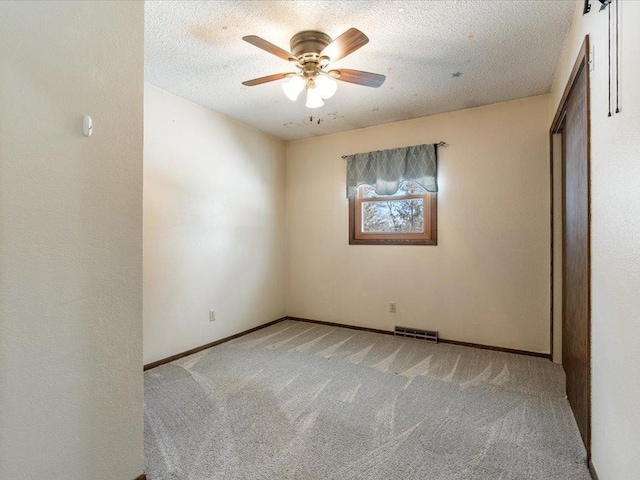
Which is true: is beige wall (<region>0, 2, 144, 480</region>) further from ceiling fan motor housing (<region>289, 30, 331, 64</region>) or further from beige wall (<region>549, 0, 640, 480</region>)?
beige wall (<region>549, 0, 640, 480</region>)

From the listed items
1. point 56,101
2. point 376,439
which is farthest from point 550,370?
point 56,101

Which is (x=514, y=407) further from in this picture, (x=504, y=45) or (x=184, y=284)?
(x=184, y=284)

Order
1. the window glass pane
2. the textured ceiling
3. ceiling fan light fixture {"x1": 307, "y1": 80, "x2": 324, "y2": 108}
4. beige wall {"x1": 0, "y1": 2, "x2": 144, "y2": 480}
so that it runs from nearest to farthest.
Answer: beige wall {"x1": 0, "y1": 2, "x2": 144, "y2": 480} < the textured ceiling < ceiling fan light fixture {"x1": 307, "y1": 80, "x2": 324, "y2": 108} < the window glass pane

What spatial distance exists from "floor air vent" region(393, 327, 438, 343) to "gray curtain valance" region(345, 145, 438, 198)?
1.57 meters

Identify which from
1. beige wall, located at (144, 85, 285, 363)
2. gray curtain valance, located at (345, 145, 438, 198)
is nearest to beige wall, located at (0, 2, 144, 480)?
beige wall, located at (144, 85, 285, 363)

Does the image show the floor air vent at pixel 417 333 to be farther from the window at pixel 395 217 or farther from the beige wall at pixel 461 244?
the window at pixel 395 217

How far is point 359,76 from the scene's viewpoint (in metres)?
2.28

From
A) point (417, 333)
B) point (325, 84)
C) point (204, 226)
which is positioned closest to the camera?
point (325, 84)

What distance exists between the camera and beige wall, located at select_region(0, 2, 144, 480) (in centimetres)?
113

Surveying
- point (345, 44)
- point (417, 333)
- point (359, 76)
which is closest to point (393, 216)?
point (417, 333)

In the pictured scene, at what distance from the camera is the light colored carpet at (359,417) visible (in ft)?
5.40

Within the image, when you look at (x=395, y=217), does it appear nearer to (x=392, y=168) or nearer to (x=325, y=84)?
(x=392, y=168)

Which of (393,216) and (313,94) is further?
(393,216)

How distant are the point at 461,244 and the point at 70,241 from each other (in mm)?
3336
